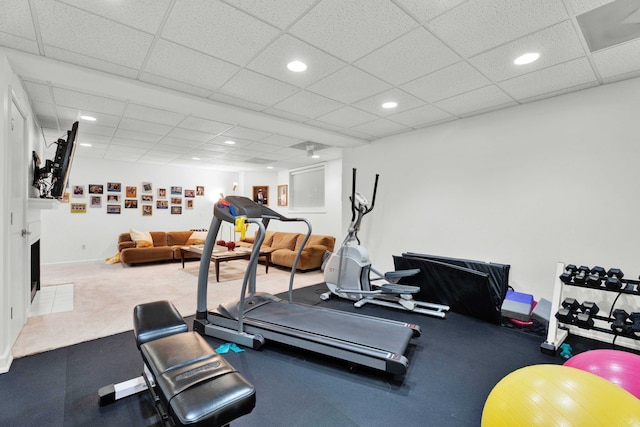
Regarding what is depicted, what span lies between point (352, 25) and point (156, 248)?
651cm

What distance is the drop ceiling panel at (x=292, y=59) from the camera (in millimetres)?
2355

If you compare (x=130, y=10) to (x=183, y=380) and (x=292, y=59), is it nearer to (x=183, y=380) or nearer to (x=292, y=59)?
(x=292, y=59)

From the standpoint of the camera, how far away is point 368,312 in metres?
3.86

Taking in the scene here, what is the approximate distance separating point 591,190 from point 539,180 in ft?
1.54

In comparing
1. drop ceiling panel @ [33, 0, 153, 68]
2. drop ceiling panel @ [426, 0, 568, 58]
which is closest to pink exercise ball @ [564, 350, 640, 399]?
drop ceiling panel @ [426, 0, 568, 58]

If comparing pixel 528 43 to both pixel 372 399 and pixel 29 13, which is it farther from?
pixel 29 13

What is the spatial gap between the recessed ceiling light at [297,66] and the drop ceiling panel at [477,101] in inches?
69.4

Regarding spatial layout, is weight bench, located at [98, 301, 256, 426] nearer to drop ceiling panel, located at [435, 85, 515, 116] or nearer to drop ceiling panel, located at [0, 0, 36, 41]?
drop ceiling panel, located at [0, 0, 36, 41]

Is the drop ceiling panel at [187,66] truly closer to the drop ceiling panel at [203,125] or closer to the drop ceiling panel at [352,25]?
the drop ceiling panel at [352,25]

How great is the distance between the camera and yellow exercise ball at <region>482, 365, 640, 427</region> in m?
1.13

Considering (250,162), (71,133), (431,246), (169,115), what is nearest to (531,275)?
(431,246)

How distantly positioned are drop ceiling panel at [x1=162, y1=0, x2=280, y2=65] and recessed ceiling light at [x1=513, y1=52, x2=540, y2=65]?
6.70ft

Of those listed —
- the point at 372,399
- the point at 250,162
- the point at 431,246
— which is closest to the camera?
the point at 372,399

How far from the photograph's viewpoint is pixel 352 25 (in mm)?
2098
